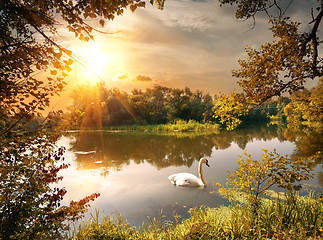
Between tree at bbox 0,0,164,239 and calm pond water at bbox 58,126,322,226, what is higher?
tree at bbox 0,0,164,239

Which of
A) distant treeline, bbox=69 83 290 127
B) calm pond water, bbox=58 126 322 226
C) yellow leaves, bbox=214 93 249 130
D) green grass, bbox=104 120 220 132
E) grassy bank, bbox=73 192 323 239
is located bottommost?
calm pond water, bbox=58 126 322 226

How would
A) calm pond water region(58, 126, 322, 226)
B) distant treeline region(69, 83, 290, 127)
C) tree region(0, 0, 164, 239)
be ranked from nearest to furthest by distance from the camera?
1. tree region(0, 0, 164, 239)
2. calm pond water region(58, 126, 322, 226)
3. distant treeline region(69, 83, 290, 127)

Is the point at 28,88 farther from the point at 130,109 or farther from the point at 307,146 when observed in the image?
the point at 130,109

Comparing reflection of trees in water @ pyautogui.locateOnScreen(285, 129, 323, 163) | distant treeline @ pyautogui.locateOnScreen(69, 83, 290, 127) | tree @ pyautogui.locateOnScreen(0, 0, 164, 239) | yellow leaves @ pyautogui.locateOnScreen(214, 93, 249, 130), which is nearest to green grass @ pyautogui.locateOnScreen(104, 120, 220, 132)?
distant treeline @ pyautogui.locateOnScreen(69, 83, 290, 127)

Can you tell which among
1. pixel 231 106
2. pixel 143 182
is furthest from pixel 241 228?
pixel 143 182

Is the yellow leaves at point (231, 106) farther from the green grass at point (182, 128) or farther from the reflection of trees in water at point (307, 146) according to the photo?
the green grass at point (182, 128)

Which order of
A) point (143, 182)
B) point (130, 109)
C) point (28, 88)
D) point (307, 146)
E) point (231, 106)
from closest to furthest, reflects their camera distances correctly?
point (28, 88)
point (231, 106)
point (143, 182)
point (307, 146)
point (130, 109)

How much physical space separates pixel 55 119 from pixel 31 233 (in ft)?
5.00

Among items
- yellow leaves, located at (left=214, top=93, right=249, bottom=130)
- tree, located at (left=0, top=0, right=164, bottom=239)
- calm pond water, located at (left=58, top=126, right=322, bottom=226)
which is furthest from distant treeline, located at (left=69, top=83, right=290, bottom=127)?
tree, located at (left=0, top=0, right=164, bottom=239)

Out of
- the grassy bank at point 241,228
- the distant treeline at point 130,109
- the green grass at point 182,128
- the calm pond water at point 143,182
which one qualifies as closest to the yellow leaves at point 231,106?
the calm pond water at point 143,182

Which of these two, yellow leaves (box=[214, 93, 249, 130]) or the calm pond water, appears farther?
the calm pond water

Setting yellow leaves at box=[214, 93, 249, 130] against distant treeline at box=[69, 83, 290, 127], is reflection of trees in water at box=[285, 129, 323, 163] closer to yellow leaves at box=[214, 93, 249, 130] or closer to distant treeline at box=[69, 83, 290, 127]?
yellow leaves at box=[214, 93, 249, 130]

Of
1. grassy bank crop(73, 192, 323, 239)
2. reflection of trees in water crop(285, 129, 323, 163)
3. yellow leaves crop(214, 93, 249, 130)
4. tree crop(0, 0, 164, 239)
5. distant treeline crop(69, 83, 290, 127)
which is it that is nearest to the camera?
tree crop(0, 0, 164, 239)

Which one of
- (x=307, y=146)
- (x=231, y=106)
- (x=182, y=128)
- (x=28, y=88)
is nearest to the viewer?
(x=28, y=88)
